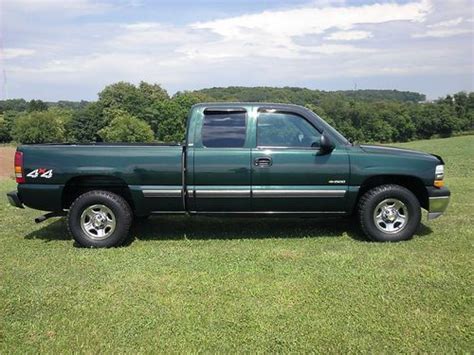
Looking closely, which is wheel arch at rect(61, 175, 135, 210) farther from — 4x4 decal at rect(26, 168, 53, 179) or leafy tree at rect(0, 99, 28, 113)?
leafy tree at rect(0, 99, 28, 113)

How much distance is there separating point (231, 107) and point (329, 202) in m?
1.73

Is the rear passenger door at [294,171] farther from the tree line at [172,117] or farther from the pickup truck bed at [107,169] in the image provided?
the tree line at [172,117]

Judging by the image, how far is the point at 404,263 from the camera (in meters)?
5.07

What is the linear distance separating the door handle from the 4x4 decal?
2.53m

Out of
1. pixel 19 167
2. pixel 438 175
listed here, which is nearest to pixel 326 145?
pixel 438 175

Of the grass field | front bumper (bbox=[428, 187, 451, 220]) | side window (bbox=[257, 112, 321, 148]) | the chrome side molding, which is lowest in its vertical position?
the grass field

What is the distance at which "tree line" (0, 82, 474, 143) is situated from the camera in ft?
224

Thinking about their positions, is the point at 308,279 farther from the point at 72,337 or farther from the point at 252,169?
Answer: the point at 72,337

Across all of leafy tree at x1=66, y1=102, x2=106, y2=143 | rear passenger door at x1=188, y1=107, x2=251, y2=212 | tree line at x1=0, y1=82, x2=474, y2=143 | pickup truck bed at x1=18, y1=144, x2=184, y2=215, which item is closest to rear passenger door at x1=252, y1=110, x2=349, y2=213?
rear passenger door at x1=188, y1=107, x2=251, y2=212

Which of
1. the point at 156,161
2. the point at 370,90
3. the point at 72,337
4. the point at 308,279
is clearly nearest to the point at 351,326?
the point at 308,279

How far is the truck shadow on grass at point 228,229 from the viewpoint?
6336mm

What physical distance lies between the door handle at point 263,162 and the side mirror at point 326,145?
65cm

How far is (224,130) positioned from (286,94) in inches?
1935

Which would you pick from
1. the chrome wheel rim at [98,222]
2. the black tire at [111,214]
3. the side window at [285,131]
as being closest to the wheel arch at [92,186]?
the black tire at [111,214]
